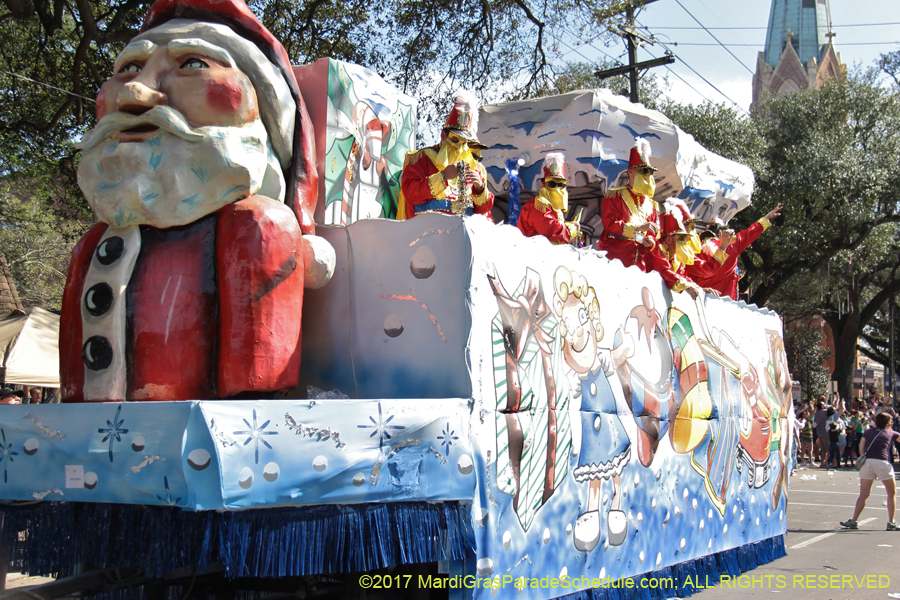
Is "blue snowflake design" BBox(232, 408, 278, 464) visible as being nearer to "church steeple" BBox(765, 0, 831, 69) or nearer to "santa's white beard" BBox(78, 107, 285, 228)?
"santa's white beard" BBox(78, 107, 285, 228)

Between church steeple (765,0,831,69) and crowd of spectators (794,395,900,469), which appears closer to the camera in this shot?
crowd of spectators (794,395,900,469)

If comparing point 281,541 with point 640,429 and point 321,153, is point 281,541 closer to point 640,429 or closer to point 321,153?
point 321,153

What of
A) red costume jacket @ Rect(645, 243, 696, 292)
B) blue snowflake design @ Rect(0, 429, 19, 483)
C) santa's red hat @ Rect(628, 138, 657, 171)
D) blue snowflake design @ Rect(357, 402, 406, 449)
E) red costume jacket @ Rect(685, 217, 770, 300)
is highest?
santa's red hat @ Rect(628, 138, 657, 171)

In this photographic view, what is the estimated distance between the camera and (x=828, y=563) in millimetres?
7934

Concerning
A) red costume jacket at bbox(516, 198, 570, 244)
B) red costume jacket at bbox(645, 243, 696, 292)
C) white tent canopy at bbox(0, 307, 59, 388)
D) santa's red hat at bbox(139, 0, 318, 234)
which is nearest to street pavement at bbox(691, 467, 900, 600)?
red costume jacket at bbox(645, 243, 696, 292)

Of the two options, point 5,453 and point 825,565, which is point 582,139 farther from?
point 5,453

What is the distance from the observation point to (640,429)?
563 cm

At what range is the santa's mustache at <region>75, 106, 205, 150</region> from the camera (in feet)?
12.8

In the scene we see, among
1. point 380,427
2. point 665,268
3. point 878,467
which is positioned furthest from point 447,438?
point 878,467

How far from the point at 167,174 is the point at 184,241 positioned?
35 centimetres

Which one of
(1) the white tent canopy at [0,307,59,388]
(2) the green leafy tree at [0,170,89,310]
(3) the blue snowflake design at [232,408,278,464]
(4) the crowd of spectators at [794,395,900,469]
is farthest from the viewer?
(4) the crowd of spectators at [794,395,900,469]

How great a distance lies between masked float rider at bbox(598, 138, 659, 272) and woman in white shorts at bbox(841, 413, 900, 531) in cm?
557

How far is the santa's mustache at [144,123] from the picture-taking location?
12.8 ft

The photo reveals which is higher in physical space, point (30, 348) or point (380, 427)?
point (30, 348)
